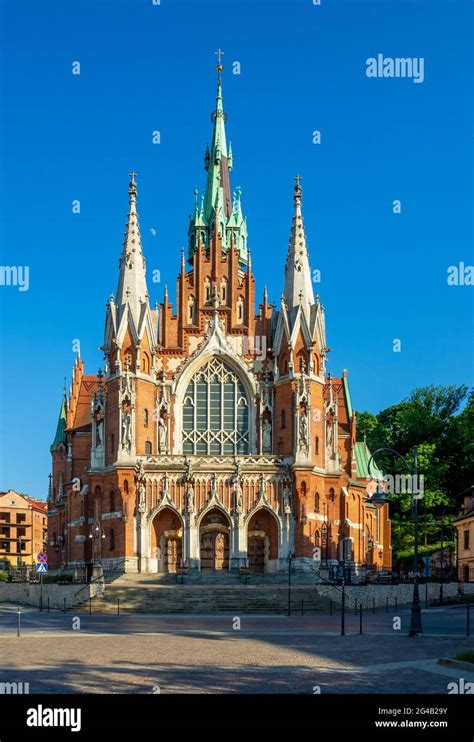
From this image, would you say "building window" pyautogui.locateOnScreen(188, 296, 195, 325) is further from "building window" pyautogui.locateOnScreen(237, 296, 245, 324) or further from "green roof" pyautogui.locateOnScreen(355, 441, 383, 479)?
"green roof" pyautogui.locateOnScreen(355, 441, 383, 479)

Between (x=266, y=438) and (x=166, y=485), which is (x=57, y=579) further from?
(x=266, y=438)

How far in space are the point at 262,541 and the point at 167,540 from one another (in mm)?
5890

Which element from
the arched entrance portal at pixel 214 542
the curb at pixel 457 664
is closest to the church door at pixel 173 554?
the arched entrance portal at pixel 214 542

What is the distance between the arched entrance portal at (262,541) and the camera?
202 ft

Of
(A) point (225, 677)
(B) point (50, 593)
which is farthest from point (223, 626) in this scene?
(B) point (50, 593)

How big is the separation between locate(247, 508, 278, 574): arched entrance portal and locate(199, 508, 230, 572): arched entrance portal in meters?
1.52

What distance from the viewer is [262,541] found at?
6241 centimetres

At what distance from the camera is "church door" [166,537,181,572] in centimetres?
6172

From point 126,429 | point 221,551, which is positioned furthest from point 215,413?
point 221,551

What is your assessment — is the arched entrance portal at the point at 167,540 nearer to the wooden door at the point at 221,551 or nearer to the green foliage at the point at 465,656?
the wooden door at the point at 221,551

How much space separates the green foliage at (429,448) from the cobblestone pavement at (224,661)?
49.1 metres

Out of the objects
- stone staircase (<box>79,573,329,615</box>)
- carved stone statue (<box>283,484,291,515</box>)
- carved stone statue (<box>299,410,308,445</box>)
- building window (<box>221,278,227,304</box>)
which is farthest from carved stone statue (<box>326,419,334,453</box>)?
stone staircase (<box>79,573,329,615</box>)

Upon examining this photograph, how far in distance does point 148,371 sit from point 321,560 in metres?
16.1
